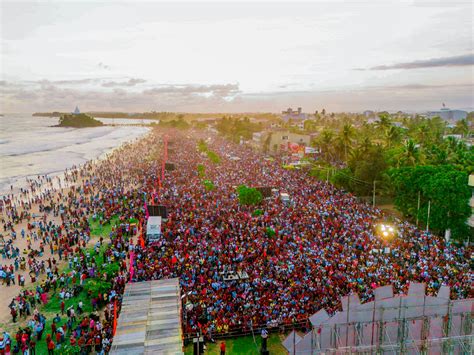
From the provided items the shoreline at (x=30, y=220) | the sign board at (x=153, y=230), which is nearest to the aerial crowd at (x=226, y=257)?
the shoreline at (x=30, y=220)

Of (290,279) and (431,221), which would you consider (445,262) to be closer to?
(431,221)

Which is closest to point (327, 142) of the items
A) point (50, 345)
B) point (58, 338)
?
point (58, 338)

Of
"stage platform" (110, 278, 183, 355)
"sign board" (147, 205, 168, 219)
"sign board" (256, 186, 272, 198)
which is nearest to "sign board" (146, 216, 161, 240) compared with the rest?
"sign board" (147, 205, 168, 219)

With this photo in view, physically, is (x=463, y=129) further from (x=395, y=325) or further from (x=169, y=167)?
(x=395, y=325)

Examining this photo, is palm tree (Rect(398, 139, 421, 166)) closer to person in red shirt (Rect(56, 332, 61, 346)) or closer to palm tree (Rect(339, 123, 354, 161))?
palm tree (Rect(339, 123, 354, 161))

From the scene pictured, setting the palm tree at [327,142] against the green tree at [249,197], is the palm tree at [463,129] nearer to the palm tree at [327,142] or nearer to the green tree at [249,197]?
the palm tree at [327,142]

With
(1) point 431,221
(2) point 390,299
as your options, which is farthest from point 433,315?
(1) point 431,221

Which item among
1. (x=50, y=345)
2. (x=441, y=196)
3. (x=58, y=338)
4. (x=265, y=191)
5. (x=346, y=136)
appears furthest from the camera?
(x=346, y=136)
